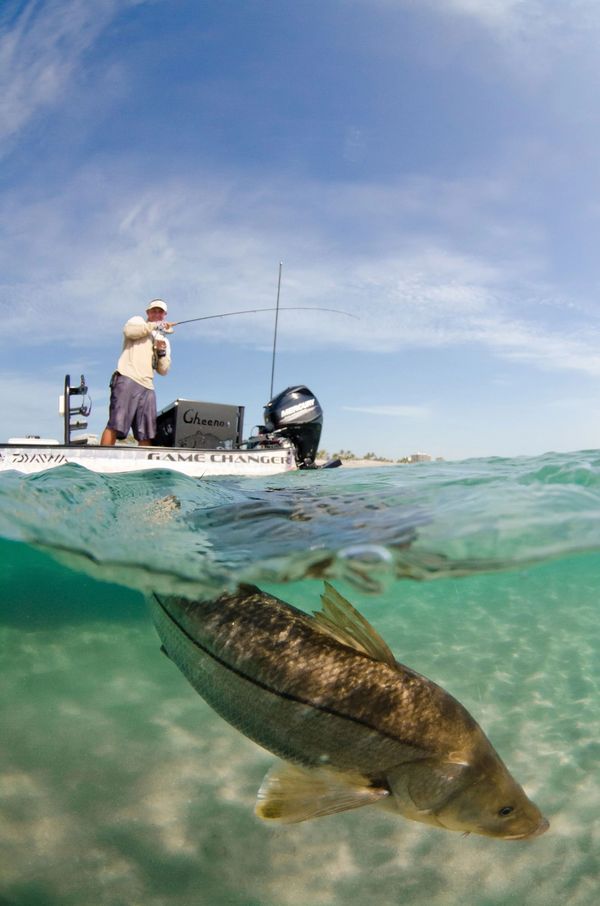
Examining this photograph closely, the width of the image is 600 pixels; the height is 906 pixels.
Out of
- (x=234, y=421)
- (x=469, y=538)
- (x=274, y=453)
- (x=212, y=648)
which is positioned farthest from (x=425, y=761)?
(x=234, y=421)

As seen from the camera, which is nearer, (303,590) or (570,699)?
(570,699)

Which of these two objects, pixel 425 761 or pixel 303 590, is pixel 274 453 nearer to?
pixel 303 590

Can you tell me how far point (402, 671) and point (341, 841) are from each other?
2.44 metres

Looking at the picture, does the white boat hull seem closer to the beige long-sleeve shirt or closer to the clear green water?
the beige long-sleeve shirt

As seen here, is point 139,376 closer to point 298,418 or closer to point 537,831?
point 298,418

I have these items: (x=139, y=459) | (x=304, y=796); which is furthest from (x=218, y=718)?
(x=139, y=459)

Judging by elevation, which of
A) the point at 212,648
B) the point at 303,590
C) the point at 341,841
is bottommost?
the point at 341,841

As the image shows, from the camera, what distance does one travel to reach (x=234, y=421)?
593 inches

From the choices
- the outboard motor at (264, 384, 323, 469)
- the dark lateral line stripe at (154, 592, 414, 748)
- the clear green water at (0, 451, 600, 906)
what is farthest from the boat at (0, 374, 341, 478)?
the dark lateral line stripe at (154, 592, 414, 748)

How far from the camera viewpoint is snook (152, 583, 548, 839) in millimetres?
2883

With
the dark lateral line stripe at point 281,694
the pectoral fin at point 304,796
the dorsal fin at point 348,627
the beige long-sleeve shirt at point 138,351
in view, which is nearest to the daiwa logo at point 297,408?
the beige long-sleeve shirt at point 138,351

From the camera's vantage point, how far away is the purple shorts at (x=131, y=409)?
13.7 m

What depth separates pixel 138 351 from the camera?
13.8 m

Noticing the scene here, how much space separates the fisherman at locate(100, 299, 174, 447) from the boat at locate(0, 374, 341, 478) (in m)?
0.49
